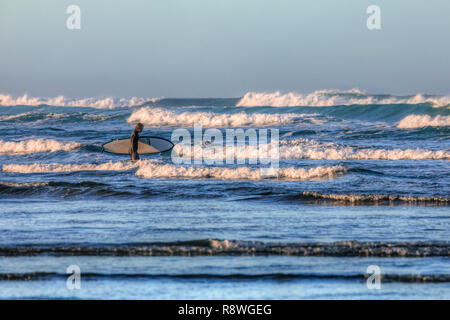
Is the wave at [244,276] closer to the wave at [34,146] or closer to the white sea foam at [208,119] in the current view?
the wave at [34,146]

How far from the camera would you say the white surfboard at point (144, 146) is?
20.0 metres

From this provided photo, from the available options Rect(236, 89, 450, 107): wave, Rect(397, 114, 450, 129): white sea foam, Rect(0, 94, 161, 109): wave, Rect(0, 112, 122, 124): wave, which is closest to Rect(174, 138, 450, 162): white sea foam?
Rect(397, 114, 450, 129): white sea foam

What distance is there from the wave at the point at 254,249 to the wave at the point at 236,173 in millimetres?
6817

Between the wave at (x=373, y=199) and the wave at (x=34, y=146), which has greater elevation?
the wave at (x=34, y=146)

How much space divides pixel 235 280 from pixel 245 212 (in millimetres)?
3937

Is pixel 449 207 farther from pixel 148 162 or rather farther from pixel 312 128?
pixel 312 128

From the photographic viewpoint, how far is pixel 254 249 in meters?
8.27

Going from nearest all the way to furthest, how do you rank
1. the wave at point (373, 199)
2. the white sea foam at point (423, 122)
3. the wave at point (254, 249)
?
the wave at point (254, 249)
the wave at point (373, 199)
the white sea foam at point (423, 122)

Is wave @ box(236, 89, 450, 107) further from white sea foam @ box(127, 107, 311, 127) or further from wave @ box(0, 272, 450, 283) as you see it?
wave @ box(0, 272, 450, 283)

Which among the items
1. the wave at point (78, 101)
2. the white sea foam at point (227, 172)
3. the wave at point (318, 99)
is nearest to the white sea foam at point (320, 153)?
the white sea foam at point (227, 172)

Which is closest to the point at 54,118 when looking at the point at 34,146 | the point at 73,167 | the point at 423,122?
the point at 34,146

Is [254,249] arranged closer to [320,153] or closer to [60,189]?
[60,189]
